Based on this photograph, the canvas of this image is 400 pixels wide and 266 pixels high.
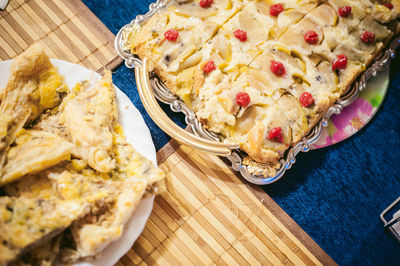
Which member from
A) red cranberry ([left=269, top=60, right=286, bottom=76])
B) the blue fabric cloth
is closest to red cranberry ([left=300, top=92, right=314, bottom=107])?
red cranberry ([left=269, top=60, right=286, bottom=76])

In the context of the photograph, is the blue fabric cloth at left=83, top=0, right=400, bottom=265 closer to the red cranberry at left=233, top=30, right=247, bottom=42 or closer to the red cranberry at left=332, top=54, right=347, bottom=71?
the red cranberry at left=332, top=54, right=347, bottom=71

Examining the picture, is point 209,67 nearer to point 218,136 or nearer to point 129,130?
point 218,136

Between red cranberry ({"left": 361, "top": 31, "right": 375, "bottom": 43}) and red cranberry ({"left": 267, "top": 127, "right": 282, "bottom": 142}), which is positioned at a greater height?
red cranberry ({"left": 267, "top": 127, "right": 282, "bottom": 142})

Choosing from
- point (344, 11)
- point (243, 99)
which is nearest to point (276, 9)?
point (344, 11)

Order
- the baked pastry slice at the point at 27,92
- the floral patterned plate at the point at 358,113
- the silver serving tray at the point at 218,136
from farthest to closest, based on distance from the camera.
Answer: the floral patterned plate at the point at 358,113
the silver serving tray at the point at 218,136
the baked pastry slice at the point at 27,92

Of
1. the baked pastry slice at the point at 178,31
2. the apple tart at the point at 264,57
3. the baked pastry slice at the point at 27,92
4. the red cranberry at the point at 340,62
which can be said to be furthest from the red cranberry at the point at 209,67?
the baked pastry slice at the point at 27,92

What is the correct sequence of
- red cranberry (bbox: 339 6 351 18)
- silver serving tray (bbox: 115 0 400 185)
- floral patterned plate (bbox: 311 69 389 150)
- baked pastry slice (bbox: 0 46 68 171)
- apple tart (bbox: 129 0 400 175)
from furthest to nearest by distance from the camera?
floral patterned plate (bbox: 311 69 389 150)
red cranberry (bbox: 339 6 351 18)
silver serving tray (bbox: 115 0 400 185)
apple tart (bbox: 129 0 400 175)
baked pastry slice (bbox: 0 46 68 171)

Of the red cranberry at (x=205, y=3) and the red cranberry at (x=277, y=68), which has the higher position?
the red cranberry at (x=205, y=3)

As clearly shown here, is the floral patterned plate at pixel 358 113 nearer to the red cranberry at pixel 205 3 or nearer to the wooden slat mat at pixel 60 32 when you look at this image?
the red cranberry at pixel 205 3
